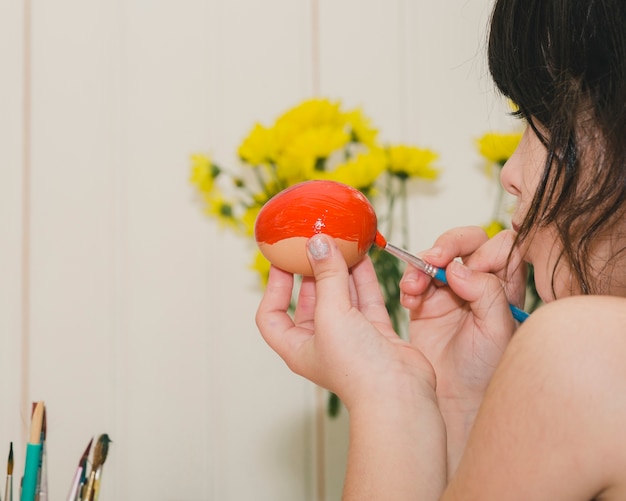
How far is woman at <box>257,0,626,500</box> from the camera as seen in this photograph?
1.56 feet

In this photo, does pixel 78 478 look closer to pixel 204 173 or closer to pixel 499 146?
pixel 204 173

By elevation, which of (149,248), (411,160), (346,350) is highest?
(411,160)

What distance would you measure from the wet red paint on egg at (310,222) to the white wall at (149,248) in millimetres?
386

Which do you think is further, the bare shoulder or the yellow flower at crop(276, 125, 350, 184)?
the yellow flower at crop(276, 125, 350, 184)

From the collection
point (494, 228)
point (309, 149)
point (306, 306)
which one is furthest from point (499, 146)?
point (306, 306)

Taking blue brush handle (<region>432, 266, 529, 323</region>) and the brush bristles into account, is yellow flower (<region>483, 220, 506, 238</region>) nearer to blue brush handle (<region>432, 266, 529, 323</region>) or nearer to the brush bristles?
blue brush handle (<region>432, 266, 529, 323</region>)

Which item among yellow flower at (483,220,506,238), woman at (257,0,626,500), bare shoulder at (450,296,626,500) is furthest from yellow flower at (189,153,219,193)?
bare shoulder at (450,296,626,500)

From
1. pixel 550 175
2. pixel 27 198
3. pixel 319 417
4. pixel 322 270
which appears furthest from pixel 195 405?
pixel 550 175

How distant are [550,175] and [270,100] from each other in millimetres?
573

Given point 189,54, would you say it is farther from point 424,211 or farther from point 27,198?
point 424,211

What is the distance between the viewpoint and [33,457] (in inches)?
26.8

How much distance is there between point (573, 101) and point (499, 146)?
445 millimetres

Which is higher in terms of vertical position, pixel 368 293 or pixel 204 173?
pixel 204 173

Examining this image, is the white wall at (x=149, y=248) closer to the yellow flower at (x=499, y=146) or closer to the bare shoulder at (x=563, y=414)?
the yellow flower at (x=499, y=146)
